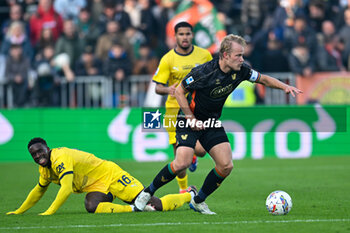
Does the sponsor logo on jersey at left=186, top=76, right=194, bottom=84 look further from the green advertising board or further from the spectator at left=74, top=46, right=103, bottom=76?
the spectator at left=74, top=46, right=103, bottom=76

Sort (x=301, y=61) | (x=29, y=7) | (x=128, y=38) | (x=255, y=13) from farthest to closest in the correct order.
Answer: (x=29, y=7) < (x=255, y=13) < (x=128, y=38) < (x=301, y=61)

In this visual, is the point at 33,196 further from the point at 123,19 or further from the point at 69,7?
the point at 69,7

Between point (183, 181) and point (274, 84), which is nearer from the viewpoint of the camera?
point (274, 84)

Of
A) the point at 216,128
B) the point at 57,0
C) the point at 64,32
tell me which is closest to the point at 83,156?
the point at 216,128

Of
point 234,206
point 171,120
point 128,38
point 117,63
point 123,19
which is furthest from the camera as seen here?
point 123,19

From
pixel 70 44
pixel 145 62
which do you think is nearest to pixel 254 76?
pixel 145 62

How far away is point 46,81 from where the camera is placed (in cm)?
1809

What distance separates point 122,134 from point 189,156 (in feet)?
30.9

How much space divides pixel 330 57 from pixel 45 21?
25.2 ft

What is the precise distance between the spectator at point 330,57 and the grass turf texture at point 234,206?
291 cm

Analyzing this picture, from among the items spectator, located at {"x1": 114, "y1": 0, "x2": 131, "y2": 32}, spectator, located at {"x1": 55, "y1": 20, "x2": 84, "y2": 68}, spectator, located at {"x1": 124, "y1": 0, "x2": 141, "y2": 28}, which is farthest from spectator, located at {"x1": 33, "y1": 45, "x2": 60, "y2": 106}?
spectator, located at {"x1": 124, "y1": 0, "x2": 141, "y2": 28}

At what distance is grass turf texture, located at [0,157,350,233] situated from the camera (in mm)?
7789

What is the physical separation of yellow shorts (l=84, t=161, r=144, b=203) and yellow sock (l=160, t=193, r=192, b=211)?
0.38 meters

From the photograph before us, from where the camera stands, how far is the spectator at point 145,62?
18.3m
